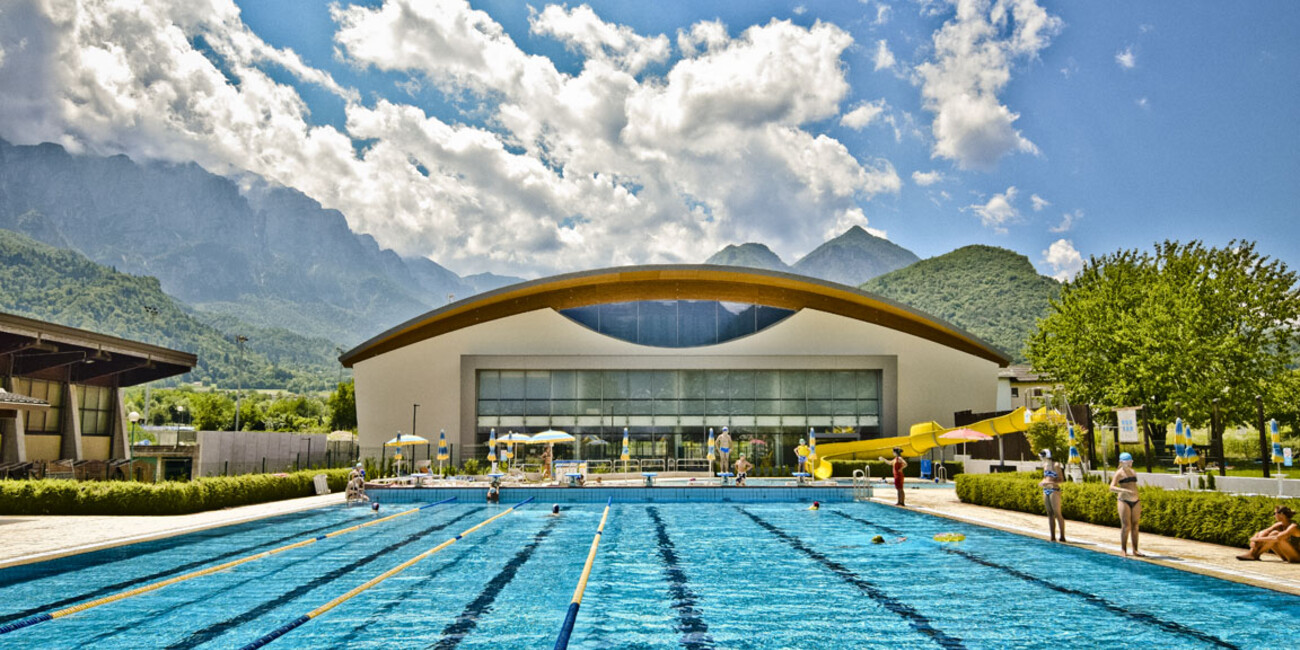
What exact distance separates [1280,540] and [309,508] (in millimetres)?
18880

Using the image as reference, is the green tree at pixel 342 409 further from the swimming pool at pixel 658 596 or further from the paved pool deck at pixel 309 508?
the swimming pool at pixel 658 596

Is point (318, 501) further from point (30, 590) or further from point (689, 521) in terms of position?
point (30, 590)

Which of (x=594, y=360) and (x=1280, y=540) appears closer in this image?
(x=1280, y=540)

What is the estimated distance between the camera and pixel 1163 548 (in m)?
12.4

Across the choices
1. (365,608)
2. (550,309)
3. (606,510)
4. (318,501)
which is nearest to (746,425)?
(550,309)

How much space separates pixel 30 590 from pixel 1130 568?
537 inches

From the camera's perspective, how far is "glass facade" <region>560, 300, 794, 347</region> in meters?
38.2

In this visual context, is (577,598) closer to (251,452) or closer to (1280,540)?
(1280,540)

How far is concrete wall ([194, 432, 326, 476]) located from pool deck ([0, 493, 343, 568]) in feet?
19.6

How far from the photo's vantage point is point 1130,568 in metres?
11.0

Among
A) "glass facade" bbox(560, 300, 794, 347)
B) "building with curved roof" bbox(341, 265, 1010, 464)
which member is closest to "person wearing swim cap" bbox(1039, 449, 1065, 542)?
"building with curved roof" bbox(341, 265, 1010, 464)

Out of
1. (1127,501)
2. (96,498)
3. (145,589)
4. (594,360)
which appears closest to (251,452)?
(96,498)

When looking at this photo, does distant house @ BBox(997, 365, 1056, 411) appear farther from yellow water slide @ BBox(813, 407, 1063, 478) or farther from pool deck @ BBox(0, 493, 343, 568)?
pool deck @ BBox(0, 493, 343, 568)

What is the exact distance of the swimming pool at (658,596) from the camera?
26.0 feet
